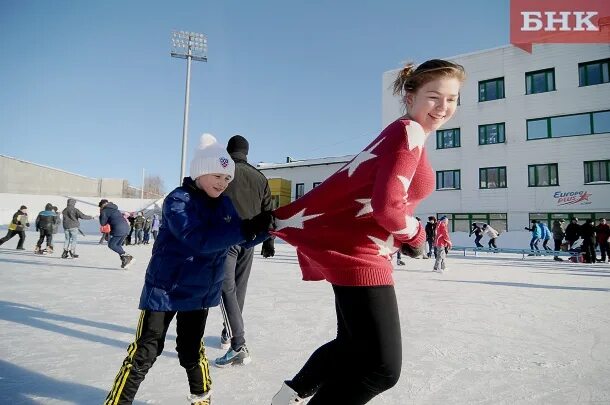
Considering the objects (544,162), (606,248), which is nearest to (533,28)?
(544,162)

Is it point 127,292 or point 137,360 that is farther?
point 127,292

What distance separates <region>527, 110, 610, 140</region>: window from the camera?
2083 centimetres

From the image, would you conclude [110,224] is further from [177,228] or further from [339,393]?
[339,393]

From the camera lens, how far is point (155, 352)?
5.80ft

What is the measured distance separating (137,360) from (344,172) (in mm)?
1326

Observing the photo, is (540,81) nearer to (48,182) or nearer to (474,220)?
(474,220)

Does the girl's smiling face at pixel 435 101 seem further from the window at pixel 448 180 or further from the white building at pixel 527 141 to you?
the window at pixel 448 180

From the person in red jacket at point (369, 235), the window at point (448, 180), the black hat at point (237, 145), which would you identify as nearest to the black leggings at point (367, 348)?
the person in red jacket at point (369, 235)

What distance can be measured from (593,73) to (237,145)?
26337mm

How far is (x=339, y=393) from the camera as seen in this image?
1.29 m

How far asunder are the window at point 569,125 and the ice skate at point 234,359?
25390 millimetres

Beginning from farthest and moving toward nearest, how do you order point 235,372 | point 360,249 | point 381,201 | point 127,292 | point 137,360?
1. point 127,292
2. point 235,372
3. point 137,360
4. point 360,249
5. point 381,201

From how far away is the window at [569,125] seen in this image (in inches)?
820

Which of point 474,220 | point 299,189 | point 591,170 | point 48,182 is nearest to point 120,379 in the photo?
point 474,220
